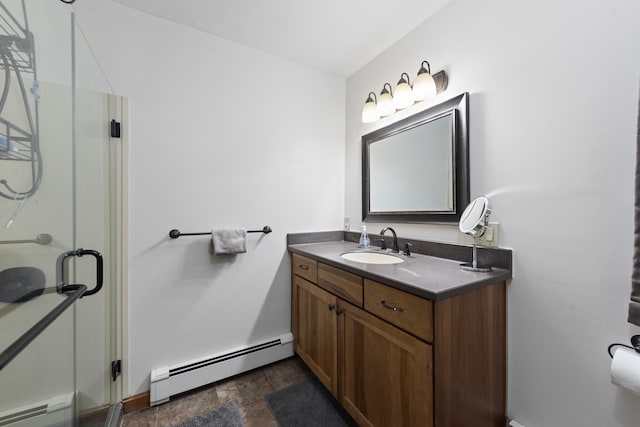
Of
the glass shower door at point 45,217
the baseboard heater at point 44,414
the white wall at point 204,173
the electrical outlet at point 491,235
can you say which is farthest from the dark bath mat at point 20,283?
the electrical outlet at point 491,235

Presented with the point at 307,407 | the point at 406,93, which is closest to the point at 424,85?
the point at 406,93

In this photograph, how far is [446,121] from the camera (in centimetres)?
140

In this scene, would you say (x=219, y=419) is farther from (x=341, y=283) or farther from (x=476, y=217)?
(x=476, y=217)

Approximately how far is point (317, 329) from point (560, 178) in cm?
144

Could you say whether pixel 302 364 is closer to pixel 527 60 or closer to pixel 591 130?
pixel 591 130

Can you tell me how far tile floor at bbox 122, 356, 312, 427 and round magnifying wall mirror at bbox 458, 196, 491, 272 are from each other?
52.3 inches

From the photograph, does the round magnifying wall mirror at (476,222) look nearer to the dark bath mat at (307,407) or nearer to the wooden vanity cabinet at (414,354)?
the wooden vanity cabinet at (414,354)

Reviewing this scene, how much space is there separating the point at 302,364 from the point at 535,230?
66.7 inches

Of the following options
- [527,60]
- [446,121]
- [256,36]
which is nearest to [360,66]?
[256,36]

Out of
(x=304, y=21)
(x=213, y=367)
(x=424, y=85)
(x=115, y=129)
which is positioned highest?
(x=304, y=21)

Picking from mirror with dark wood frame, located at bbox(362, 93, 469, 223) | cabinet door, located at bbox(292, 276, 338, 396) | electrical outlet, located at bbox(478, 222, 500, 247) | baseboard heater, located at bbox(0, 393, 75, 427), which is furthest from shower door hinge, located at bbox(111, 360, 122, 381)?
electrical outlet, located at bbox(478, 222, 500, 247)

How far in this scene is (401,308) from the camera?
3.22 ft

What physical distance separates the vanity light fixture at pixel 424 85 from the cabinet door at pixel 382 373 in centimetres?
126

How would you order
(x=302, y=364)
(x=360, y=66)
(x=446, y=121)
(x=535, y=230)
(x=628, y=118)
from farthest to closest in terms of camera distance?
(x=360, y=66) < (x=302, y=364) < (x=446, y=121) < (x=535, y=230) < (x=628, y=118)
